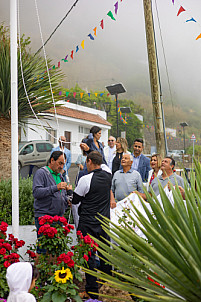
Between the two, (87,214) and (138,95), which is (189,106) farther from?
(87,214)

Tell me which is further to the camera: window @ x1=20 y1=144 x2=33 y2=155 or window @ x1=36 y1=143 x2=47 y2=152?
window @ x1=36 y1=143 x2=47 y2=152

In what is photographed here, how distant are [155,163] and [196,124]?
5374 inches

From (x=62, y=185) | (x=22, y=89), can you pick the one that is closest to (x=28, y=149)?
(x=22, y=89)

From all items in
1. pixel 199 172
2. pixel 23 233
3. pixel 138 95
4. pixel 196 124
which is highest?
pixel 138 95

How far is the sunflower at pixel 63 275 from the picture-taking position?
3069mm

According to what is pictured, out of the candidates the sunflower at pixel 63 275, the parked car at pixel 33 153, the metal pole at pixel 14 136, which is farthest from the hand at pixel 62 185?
the parked car at pixel 33 153

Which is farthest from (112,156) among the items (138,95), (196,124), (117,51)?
(138,95)

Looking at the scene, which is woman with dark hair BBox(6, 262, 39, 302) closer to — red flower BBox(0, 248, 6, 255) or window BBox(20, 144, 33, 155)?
red flower BBox(0, 248, 6, 255)

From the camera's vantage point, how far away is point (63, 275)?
3117 mm

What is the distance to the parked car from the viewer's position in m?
18.4

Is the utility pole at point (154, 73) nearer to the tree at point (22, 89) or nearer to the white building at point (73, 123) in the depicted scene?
the tree at point (22, 89)

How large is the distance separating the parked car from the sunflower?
607 inches

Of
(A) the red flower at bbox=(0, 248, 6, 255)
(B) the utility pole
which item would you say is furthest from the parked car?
(A) the red flower at bbox=(0, 248, 6, 255)

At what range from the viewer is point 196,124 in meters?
138
